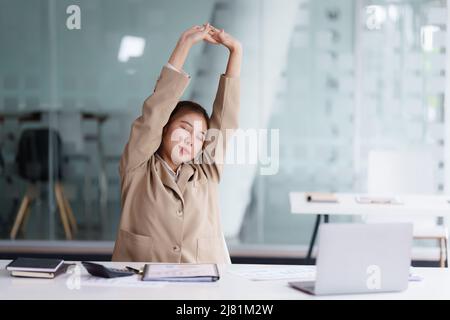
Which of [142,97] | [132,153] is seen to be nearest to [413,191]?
[142,97]

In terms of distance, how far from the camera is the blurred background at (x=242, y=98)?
5684mm

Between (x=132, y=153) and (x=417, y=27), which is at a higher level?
(x=417, y=27)

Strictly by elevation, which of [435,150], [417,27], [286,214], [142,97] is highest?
[417,27]

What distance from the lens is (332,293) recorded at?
195 cm

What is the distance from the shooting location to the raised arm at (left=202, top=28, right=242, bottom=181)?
8.95 ft

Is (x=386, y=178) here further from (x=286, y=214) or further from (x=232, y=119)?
(x=232, y=119)

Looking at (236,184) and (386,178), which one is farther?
(236,184)

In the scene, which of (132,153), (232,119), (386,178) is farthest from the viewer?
(386,178)

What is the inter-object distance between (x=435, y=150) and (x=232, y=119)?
11.0 ft

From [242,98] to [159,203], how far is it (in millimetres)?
3310

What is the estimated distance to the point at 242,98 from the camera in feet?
19.0

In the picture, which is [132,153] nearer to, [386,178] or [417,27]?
[386,178]

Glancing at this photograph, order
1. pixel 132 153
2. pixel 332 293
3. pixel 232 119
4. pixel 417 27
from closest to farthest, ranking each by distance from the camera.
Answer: pixel 332 293
pixel 132 153
pixel 232 119
pixel 417 27

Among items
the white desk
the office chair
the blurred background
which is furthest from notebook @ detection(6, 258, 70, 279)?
the blurred background
